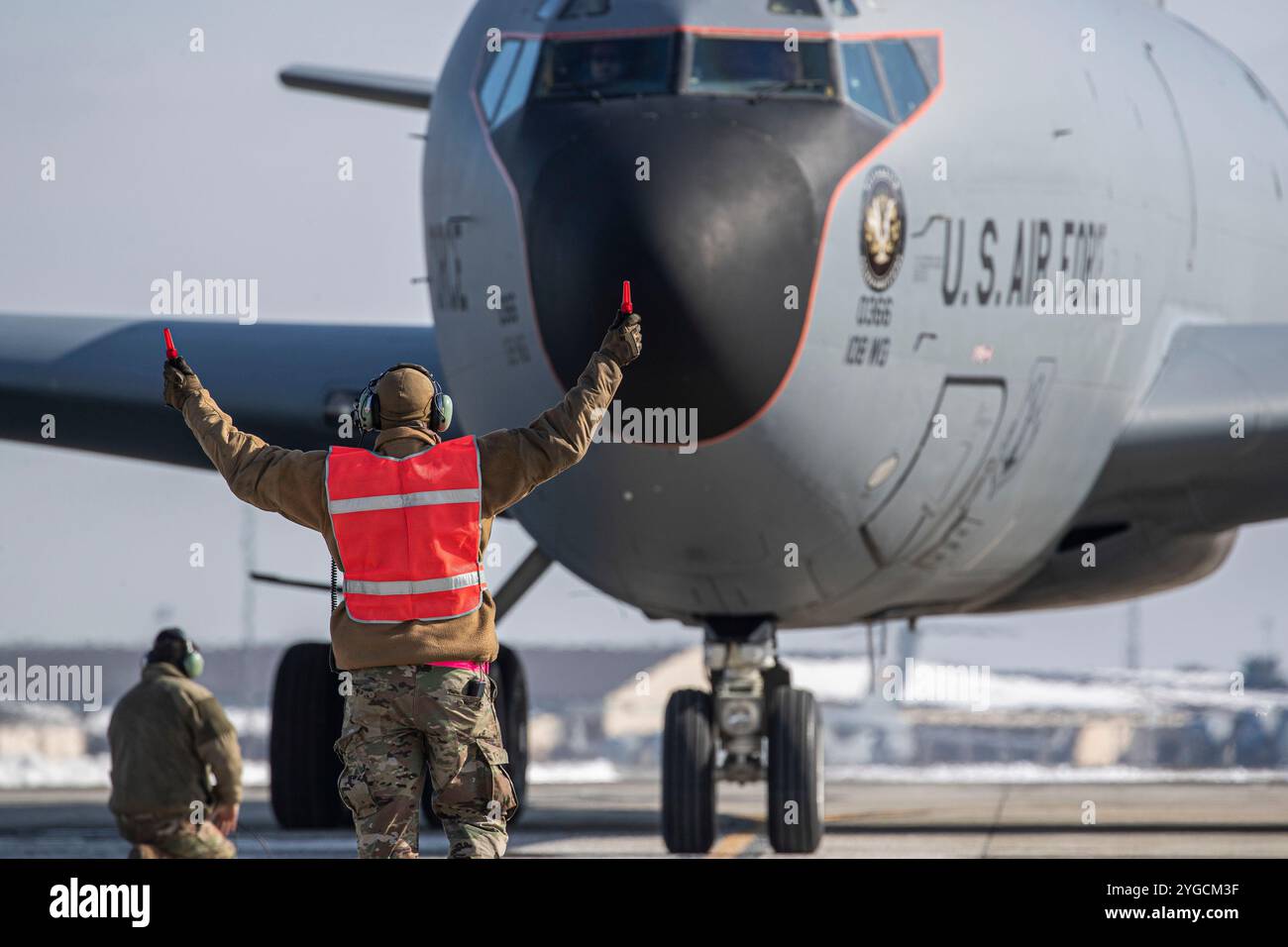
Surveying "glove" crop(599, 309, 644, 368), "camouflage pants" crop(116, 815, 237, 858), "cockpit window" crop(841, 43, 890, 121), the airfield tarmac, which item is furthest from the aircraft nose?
the airfield tarmac

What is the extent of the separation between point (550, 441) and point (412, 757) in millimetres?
1056

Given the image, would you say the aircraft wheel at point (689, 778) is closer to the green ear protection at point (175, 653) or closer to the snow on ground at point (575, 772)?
the green ear protection at point (175, 653)

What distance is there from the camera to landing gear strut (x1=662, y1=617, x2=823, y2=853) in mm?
12133

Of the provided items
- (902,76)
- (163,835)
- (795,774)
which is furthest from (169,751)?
(902,76)

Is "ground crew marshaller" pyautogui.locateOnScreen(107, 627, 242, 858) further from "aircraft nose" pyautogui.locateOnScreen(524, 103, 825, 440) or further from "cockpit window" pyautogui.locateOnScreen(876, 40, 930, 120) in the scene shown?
"cockpit window" pyautogui.locateOnScreen(876, 40, 930, 120)

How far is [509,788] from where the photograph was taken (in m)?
7.02

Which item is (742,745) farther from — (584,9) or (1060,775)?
(1060,775)

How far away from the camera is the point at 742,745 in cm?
1238

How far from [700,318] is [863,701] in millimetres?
27148

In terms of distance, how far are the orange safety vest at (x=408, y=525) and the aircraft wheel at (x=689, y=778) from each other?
5.55 m

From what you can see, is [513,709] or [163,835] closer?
[163,835]

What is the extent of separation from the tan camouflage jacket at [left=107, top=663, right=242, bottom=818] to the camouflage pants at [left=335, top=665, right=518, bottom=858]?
4584mm
